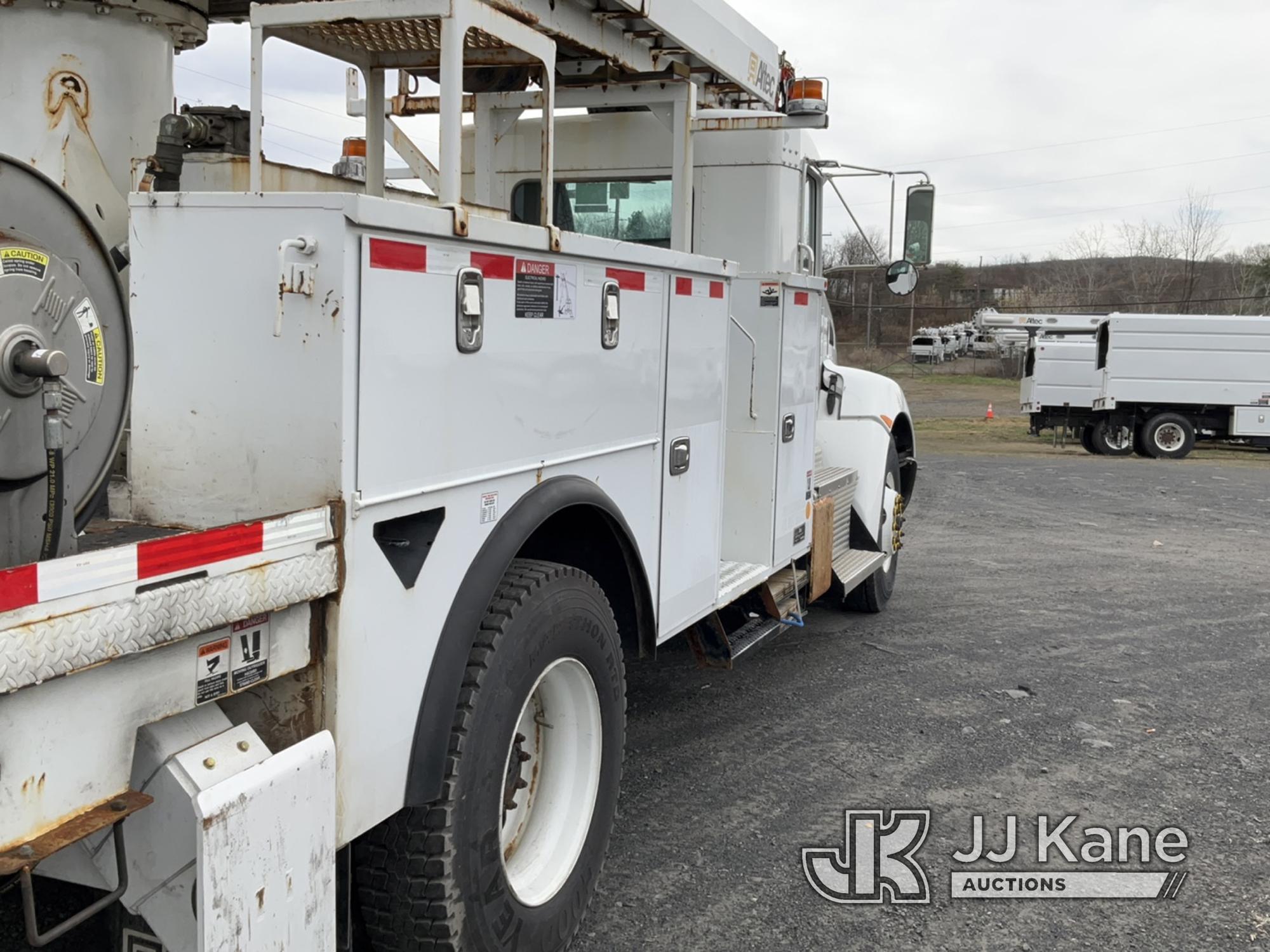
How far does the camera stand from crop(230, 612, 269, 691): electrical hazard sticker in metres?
2.19

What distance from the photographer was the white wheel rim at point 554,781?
322 centimetres

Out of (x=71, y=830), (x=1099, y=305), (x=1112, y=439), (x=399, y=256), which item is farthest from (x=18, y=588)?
(x=1099, y=305)

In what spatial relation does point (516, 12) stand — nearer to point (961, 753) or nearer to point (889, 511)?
point (961, 753)

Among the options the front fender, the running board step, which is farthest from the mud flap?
the front fender

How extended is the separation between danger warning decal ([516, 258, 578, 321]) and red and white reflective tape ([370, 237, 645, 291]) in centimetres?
3

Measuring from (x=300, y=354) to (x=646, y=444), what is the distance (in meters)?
1.58

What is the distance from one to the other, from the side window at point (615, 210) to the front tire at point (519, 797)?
7.72 feet

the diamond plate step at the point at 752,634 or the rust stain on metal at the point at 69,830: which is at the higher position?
the rust stain on metal at the point at 69,830

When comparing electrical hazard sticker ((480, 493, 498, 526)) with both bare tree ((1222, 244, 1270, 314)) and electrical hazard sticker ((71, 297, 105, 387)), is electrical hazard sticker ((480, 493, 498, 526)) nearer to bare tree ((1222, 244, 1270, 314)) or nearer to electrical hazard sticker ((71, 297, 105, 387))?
electrical hazard sticker ((71, 297, 105, 387))

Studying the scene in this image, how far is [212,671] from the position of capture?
216 centimetres

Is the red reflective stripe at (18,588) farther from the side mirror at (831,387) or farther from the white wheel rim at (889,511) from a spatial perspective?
the white wheel rim at (889,511)

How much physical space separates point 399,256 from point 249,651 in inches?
32.5

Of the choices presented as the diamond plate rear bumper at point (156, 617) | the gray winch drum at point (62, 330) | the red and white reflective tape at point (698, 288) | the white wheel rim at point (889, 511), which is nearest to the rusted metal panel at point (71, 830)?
the diamond plate rear bumper at point (156, 617)

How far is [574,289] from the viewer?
3168 millimetres
